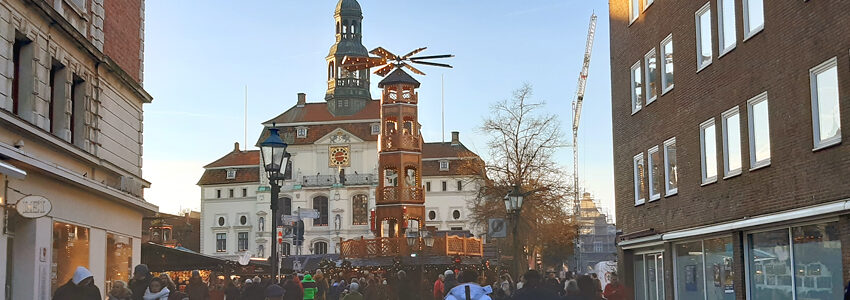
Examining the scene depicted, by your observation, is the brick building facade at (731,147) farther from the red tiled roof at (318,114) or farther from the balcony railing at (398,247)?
the red tiled roof at (318,114)

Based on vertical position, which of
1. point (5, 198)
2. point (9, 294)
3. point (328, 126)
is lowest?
point (9, 294)

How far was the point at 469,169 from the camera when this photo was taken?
198 feet

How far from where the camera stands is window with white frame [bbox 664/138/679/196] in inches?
1009

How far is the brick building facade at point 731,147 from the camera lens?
17641mm

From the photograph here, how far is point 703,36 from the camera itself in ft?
77.4

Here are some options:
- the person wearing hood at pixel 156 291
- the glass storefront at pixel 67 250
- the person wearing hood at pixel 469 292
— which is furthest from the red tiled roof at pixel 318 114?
the person wearing hood at pixel 469 292

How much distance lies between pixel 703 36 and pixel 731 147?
2719 millimetres

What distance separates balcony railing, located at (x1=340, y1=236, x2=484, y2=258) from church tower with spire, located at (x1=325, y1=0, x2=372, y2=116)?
200 feet

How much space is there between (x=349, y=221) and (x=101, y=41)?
91903 millimetres

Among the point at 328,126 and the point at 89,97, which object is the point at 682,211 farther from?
the point at 328,126

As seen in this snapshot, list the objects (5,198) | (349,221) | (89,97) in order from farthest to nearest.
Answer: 1. (349,221)
2. (89,97)
3. (5,198)

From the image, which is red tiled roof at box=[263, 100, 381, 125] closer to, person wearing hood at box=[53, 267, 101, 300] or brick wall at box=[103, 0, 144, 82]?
brick wall at box=[103, 0, 144, 82]

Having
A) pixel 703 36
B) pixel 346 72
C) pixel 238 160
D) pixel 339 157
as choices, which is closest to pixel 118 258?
pixel 703 36

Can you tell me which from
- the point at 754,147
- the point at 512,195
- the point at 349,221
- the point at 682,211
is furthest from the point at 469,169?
the point at 349,221
